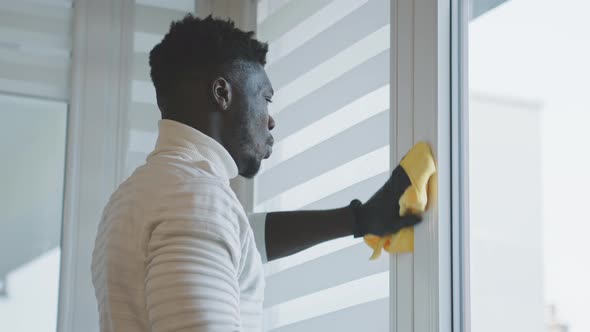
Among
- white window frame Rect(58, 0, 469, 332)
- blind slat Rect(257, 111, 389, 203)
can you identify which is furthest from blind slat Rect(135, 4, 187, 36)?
white window frame Rect(58, 0, 469, 332)

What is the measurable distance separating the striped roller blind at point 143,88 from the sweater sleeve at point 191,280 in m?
0.99

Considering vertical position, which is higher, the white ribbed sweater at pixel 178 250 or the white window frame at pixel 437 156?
the white window frame at pixel 437 156

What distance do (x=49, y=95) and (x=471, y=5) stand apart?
97 cm

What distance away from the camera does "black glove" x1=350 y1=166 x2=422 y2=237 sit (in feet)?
4.75

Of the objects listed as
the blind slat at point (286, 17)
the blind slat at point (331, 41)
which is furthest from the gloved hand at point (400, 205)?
the blind slat at point (286, 17)

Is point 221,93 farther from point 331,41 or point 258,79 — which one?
point 331,41

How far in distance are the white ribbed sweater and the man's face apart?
0.05 m

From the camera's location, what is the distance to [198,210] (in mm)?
1114

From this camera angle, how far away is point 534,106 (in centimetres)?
134

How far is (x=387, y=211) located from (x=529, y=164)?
241 millimetres

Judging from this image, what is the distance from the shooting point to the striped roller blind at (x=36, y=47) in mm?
1982

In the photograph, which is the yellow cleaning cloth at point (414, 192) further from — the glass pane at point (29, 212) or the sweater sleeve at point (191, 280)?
the glass pane at point (29, 212)

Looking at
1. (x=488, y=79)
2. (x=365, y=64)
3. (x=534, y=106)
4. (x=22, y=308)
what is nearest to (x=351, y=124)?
(x=365, y=64)

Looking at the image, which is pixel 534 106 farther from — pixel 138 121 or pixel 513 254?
pixel 138 121
